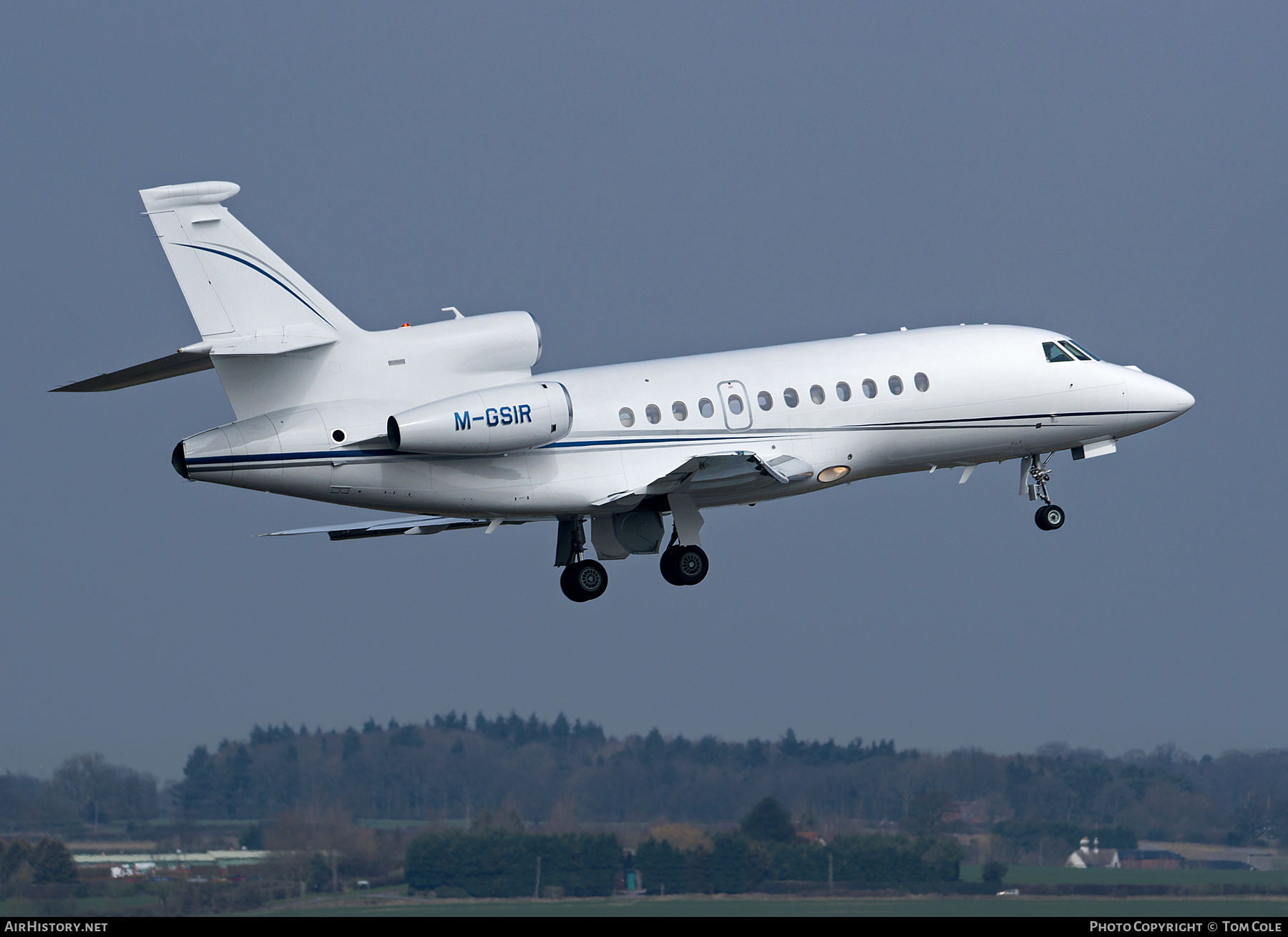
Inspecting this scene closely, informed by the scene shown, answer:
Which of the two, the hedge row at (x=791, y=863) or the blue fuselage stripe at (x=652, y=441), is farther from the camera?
the hedge row at (x=791, y=863)

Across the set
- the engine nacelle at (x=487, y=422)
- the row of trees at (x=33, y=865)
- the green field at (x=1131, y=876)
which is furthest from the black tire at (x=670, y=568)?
the row of trees at (x=33, y=865)

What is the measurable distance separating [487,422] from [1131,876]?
14.6 metres

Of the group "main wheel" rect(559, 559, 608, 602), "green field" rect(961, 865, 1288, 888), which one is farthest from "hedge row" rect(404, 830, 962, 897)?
"main wheel" rect(559, 559, 608, 602)

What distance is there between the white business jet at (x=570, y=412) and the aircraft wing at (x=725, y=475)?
0.05 m

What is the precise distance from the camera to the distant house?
3381cm

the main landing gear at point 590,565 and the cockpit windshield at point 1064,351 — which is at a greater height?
the cockpit windshield at point 1064,351

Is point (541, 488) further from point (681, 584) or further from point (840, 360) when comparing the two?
point (840, 360)

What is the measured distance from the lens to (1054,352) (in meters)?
34.7

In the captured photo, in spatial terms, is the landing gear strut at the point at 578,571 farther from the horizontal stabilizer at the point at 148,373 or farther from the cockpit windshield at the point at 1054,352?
the cockpit windshield at the point at 1054,352

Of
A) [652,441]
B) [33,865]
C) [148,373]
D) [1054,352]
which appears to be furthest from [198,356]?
[1054,352]

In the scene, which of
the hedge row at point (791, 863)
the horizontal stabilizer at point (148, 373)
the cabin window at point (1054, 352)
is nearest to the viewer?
the horizontal stabilizer at point (148, 373)

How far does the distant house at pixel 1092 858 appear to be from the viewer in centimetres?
3381

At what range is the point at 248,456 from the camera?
94.1ft

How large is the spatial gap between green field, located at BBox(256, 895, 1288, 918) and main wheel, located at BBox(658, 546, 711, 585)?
18.3 feet
